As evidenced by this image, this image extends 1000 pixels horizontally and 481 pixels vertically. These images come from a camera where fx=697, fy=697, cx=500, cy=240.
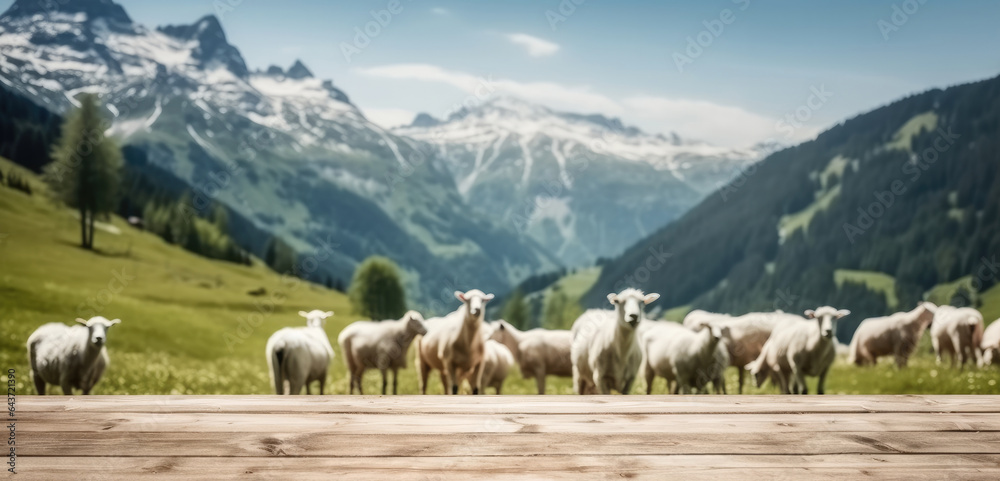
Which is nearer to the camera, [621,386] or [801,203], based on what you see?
[621,386]

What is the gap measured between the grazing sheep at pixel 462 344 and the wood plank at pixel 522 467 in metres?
8.62

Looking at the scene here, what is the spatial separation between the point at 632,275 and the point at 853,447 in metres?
78.7

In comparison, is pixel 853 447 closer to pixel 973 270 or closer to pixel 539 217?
pixel 973 270

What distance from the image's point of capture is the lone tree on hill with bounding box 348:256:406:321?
111ft

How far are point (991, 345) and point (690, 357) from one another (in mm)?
11322

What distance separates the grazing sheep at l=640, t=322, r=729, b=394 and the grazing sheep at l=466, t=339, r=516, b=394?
316 centimetres

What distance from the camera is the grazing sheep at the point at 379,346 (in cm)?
1543

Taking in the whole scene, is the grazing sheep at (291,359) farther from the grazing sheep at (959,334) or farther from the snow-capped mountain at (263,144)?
the grazing sheep at (959,334)

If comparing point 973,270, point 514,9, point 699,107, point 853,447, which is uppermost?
point 514,9

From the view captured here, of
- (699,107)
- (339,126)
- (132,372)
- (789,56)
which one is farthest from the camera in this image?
(339,126)

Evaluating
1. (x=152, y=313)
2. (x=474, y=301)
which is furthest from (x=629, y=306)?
(x=152, y=313)

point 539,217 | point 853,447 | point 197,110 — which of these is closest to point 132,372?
point 853,447

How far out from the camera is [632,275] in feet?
266

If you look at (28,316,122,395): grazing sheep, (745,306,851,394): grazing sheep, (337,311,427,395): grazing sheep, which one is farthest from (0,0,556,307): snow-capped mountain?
(745,306,851,394): grazing sheep
